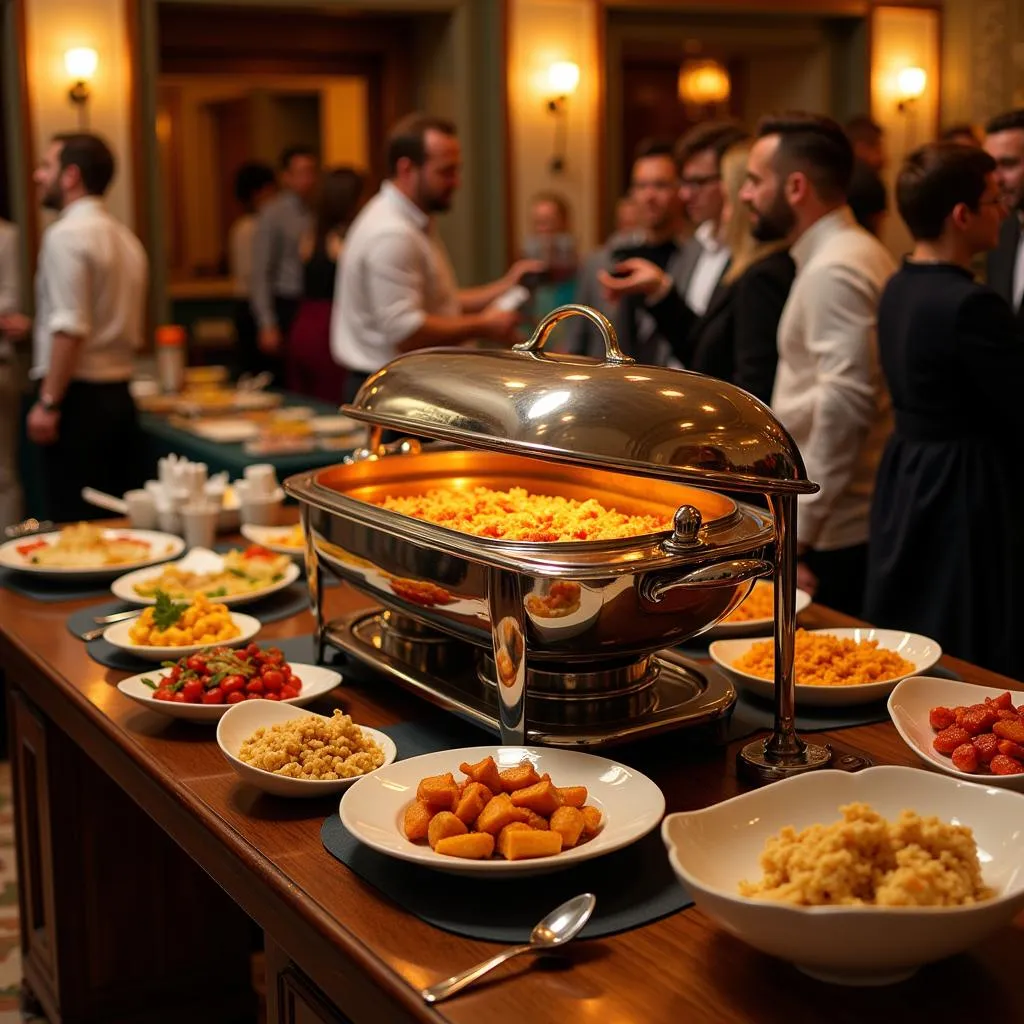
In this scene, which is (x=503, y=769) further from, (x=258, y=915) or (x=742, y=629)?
(x=742, y=629)

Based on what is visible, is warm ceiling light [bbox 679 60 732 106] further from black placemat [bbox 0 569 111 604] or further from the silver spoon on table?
the silver spoon on table

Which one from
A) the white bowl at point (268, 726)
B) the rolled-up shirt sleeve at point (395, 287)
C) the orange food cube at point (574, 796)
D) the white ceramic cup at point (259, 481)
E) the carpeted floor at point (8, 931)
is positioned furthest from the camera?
the rolled-up shirt sleeve at point (395, 287)

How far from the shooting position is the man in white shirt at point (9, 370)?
5.81 metres

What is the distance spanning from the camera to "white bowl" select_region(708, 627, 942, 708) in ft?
5.36

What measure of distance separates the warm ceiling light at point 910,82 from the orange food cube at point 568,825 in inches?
274

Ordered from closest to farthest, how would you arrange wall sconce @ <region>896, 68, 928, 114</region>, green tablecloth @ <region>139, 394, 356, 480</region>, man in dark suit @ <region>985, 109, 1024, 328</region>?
man in dark suit @ <region>985, 109, 1024, 328</region> < green tablecloth @ <region>139, 394, 356, 480</region> < wall sconce @ <region>896, 68, 928, 114</region>

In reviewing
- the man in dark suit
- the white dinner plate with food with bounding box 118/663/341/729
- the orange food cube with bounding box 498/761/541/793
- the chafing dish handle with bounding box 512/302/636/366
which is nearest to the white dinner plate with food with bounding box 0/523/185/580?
the white dinner plate with food with bounding box 118/663/341/729

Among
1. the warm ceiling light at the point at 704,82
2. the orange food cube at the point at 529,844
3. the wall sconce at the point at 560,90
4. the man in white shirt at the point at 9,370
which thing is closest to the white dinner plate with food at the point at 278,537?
the orange food cube at the point at 529,844

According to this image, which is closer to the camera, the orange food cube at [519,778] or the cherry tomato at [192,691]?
the orange food cube at [519,778]

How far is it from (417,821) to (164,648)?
741mm

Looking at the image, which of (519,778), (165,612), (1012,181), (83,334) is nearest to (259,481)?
(165,612)

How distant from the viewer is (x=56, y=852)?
7.16 ft

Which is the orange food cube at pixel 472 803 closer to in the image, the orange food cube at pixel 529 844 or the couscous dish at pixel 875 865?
the orange food cube at pixel 529 844

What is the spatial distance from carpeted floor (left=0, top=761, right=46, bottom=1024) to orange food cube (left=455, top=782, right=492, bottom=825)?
4.85 feet
